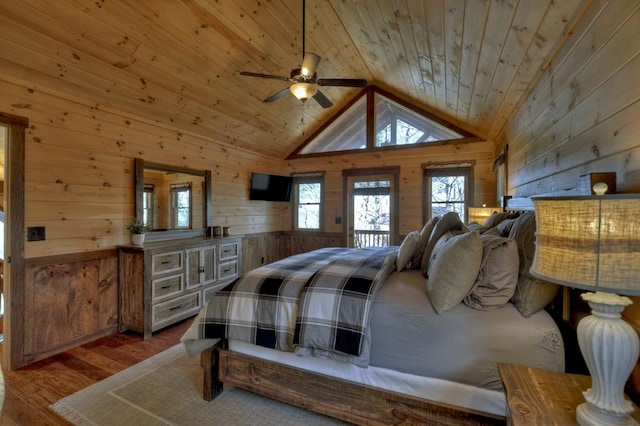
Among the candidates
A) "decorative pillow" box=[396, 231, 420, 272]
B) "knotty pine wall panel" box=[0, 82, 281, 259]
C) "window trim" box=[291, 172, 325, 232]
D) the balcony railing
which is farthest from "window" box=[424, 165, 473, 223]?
"knotty pine wall panel" box=[0, 82, 281, 259]

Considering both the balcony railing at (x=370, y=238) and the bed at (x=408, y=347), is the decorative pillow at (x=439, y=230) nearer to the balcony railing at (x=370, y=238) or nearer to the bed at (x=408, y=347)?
the bed at (x=408, y=347)

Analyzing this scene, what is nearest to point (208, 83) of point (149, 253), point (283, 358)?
point (149, 253)

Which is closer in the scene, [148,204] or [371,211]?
[148,204]

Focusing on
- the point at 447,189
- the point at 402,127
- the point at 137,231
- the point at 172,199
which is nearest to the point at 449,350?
the point at 137,231

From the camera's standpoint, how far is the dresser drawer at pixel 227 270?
4082 mm

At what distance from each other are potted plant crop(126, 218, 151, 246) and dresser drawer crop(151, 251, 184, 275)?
1.06ft

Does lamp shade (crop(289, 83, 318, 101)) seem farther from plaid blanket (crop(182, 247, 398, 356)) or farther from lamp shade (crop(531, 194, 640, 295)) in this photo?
lamp shade (crop(531, 194, 640, 295))

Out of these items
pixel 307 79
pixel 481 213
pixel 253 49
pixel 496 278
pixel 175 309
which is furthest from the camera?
pixel 481 213

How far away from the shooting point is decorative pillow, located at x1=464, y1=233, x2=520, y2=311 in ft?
5.00

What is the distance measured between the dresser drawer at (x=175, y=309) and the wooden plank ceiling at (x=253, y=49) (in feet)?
7.45

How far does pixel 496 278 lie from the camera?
1.54 meters

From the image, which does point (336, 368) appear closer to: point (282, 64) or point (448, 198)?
point (282, 64)

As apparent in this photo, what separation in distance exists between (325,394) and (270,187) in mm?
A: 4389

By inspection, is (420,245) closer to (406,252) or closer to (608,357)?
(406,252)
